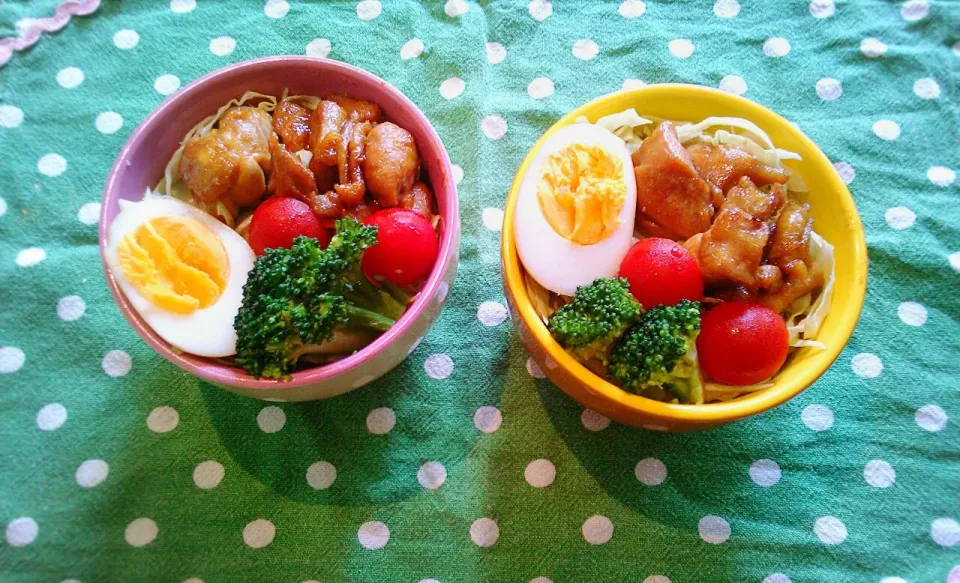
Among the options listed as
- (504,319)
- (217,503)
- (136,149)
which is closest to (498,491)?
(504,319)

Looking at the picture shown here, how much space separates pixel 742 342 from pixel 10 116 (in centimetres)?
170

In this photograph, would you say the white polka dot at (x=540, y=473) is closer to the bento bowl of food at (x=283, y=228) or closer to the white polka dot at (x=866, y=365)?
the bento bowl of food at (x=283, y=228)

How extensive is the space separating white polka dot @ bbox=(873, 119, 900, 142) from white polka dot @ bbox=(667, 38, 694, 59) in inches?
Result: 18.8

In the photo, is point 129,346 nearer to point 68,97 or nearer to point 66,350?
point 66,350

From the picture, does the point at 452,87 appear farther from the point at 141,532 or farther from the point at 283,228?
the point at 141,532

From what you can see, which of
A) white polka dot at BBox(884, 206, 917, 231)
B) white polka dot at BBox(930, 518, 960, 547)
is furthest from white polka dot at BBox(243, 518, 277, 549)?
white polka dot at BBox(884, 206, 917, 231)

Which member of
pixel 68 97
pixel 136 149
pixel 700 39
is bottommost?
pixel 68 97

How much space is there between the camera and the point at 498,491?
138 centimetres

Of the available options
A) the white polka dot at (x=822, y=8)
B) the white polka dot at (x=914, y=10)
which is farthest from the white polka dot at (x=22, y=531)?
the white polka dot at (x=914, y=10)

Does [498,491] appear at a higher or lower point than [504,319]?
lower

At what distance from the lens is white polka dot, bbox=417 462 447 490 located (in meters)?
1.38

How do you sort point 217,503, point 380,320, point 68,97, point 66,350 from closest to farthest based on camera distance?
point 380,320 < point 217,503 < point 66,350 < point 68,97

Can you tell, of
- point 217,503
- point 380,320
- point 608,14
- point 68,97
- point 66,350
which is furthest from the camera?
point 608,14

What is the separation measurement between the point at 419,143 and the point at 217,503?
80 cm
